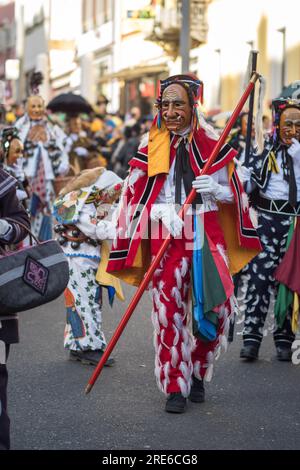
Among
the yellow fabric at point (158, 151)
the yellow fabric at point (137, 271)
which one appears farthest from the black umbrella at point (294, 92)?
the yellow fabric at point (137, 271)

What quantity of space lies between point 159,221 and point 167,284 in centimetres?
37

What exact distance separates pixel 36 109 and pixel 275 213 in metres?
5.61

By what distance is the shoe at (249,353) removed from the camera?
8.38 m

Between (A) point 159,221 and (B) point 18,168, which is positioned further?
(B) point 18,168

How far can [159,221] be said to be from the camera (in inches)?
272

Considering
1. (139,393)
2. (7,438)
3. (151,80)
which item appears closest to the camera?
(7,438)

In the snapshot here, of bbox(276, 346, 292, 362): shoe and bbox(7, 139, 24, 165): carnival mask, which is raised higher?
bbox(7, 139, 24, 165): carnival mask

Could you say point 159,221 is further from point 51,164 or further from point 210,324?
point 51,164

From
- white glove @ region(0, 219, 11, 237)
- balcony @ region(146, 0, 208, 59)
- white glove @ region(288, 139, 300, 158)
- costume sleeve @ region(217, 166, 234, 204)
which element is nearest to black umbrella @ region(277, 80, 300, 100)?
white glove @ region(288, 139, 300, 158)

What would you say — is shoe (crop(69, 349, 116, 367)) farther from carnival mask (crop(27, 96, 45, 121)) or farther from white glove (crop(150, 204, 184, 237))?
carnival mask (crop(27, 96, 45, 121))

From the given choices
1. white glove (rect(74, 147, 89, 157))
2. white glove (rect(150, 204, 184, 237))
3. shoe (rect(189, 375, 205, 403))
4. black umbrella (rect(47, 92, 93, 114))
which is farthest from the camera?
black umbrella (rect(47, 92, 93, 114))

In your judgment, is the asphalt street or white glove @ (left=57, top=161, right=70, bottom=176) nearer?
the asphalt street

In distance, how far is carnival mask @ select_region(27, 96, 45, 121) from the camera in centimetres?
1355
